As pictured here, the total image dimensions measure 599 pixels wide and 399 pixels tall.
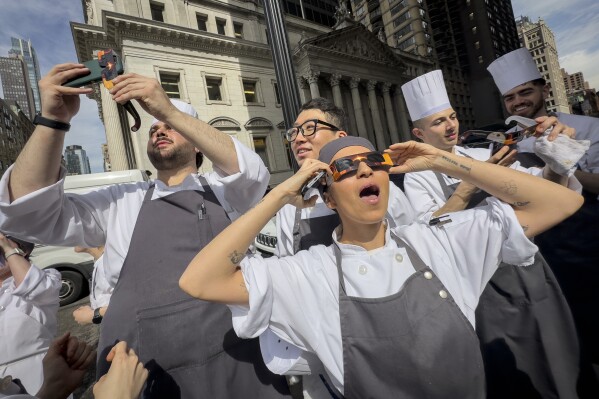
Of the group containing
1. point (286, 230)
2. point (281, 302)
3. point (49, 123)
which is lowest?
point (281, 302)

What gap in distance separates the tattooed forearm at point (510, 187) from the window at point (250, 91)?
75.3ft

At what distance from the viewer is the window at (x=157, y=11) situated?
66.2 ft

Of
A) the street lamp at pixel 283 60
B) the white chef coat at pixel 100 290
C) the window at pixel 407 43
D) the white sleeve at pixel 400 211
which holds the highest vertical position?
the window at pixel 407 43

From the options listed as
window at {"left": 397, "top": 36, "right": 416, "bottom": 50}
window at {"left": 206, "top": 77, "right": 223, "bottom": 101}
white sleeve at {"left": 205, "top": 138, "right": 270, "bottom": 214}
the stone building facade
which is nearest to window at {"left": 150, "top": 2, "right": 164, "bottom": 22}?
the stone building facade

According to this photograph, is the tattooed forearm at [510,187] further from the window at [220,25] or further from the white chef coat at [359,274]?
the window at [220,25]

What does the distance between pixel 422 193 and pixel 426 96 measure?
1112 mm

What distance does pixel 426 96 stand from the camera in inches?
115

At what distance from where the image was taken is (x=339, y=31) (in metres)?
26.8

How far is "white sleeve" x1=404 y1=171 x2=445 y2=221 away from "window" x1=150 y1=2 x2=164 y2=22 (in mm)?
24324

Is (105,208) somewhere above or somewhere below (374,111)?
below

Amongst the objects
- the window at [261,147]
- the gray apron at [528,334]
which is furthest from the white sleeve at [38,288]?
the window at [261,147]

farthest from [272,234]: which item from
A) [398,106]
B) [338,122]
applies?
[398,106]

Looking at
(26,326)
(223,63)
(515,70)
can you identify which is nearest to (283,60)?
(515,70)

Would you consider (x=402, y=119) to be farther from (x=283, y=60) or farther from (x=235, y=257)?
(x=235, y=257)
